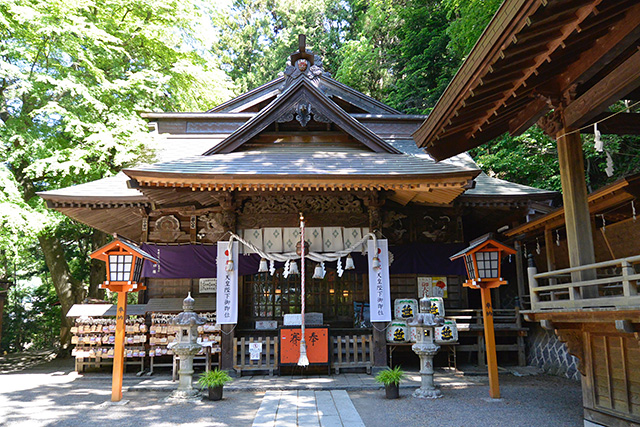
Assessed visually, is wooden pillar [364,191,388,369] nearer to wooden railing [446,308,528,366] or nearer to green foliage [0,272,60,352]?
wooden railing [446,308,528,366]

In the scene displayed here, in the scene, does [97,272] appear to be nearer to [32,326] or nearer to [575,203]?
[32,326]

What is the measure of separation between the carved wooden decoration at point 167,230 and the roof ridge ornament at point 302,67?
17.1ft

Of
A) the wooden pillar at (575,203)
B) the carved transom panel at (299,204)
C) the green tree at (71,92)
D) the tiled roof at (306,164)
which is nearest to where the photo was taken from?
the wooden pillar at (575,203)

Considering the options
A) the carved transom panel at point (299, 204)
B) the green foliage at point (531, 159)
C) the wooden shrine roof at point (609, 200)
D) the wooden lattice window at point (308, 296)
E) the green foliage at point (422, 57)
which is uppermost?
the green foliage at point (422, 57)

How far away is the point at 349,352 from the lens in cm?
1003

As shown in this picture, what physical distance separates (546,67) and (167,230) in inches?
373

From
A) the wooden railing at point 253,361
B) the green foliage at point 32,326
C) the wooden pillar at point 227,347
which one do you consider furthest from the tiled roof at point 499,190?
the green foliage at point 32,326

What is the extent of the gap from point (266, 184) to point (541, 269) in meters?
8.49

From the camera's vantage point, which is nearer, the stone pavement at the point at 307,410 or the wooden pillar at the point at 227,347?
the stone pavement at the point at 307,410

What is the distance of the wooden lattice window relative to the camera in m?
11.4

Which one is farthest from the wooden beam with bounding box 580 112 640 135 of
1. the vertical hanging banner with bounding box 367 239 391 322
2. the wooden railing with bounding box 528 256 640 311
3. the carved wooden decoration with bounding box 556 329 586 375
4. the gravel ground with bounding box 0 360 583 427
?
the vertical hanging banner with bounding box 367 239 391 322

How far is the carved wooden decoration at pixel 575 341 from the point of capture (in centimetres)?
605

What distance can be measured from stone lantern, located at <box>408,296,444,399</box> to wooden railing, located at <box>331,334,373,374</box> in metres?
1.97

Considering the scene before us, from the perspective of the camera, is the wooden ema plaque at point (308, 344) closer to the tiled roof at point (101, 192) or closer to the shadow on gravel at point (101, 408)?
the shadow on gravel at point (101, 408)
